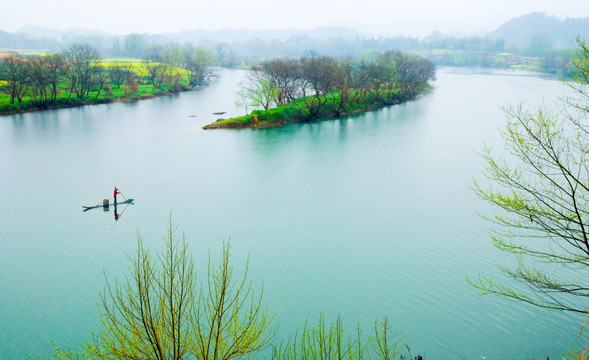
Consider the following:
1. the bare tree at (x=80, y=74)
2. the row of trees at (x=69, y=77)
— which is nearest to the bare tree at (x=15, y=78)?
the row of trees at (x=69, y=77)

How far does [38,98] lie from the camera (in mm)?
39250

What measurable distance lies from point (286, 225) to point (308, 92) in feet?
91.0

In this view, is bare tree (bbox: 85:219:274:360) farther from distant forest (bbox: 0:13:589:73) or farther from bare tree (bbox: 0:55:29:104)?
distant forest (bbox: 0:13:589:73)

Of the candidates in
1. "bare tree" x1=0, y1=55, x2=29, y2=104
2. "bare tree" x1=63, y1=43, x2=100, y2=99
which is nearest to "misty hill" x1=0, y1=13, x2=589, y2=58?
"bare tree" x1=63, y1=43, x2=100, y2=99

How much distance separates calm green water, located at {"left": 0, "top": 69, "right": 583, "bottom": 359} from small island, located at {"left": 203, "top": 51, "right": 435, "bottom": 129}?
3.96 m

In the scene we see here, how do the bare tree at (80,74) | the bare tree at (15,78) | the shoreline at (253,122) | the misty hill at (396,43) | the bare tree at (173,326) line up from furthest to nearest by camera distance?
the misty hill at (396,43) → the bare tree at (80,74) → the bare tree at (15,78) → the shoreline at (253,122) → the bare tree at (173,326)

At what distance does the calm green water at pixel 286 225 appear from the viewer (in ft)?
32.0

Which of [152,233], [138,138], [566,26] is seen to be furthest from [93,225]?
[566,26]

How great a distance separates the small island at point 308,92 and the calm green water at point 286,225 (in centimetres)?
396

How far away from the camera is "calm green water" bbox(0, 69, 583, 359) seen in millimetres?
9750

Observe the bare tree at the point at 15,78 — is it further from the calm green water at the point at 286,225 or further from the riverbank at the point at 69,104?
the calm green water at the point at 286,225

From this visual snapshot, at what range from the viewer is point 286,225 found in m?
15.0

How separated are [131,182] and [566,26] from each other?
219m

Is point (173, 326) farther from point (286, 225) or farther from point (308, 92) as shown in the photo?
point (308, 92)
